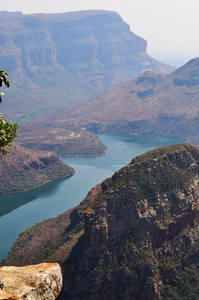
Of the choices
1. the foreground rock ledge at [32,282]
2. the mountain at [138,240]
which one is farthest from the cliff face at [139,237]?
the foreground rock ledge at [32,282]

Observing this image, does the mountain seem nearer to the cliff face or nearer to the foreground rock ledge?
the cliff face

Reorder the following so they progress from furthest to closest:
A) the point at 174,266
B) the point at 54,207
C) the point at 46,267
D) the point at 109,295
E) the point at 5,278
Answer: the point at 54,207 < the point at 174,266 < the point at 109,295 < the point at 46,267 < the point at 5,278

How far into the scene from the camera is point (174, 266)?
8788 cm

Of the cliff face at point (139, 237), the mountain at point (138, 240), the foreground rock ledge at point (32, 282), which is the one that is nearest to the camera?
the foreground rock ledge at point (32, 282)

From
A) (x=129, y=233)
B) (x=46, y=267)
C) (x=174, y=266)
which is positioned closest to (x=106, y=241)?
(x=129, y=233)

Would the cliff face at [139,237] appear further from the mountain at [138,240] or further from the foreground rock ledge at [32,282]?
the foreground rock ledge at [32,282]

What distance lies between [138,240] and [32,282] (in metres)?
64.8

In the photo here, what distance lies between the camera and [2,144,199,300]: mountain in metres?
82.4

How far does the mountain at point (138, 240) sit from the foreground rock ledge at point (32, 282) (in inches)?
2181

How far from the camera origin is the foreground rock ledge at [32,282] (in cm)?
2525

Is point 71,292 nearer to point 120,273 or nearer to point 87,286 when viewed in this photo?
point 87,286

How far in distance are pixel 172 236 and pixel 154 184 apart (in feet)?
48.6

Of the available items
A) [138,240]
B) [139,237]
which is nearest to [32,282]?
[138,240]

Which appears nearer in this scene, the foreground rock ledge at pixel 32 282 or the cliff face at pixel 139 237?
the foreground rock ledge at pixel 32 282
